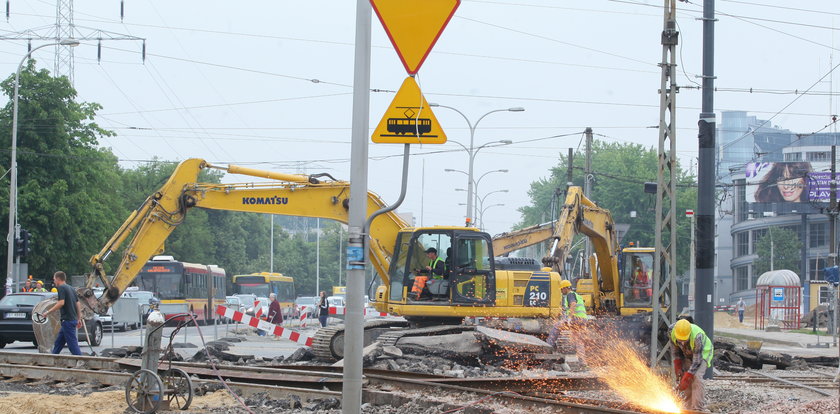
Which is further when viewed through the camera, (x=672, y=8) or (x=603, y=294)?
(x=603, y=294)

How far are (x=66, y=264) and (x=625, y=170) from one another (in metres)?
60.0

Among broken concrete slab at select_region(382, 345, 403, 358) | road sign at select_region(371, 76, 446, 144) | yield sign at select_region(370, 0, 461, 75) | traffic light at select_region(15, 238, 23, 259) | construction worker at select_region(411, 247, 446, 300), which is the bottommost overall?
broken concrete slab at select_region(382, 345, 403, 358)

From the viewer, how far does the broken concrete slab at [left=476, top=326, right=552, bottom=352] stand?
1767 centimetres

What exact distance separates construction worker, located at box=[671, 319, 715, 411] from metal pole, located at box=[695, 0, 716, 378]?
168 inches

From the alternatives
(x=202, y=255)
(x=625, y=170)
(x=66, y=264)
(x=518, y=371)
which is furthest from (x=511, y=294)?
(x=625, y=170)

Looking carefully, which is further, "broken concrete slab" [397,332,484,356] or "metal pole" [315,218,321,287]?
"metal pole" [315,218,321,287]

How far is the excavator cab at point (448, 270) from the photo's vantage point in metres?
18.8

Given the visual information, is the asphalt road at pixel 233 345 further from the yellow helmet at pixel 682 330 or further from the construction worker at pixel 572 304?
the yellow helmet at pixel 682 330

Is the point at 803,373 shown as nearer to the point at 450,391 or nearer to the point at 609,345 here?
the point at 609,345

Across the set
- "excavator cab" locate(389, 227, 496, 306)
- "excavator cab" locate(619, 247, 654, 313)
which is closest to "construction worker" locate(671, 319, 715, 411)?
"excavator cab" locate(389, 227, 496, 306)

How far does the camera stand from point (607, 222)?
85.8 feet

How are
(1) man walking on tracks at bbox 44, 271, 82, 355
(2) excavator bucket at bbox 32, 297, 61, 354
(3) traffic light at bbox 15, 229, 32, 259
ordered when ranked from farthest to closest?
(3) traffic light at bbox 15, 229, 32, 259 < (2) excavator bucket at bbox 32, 297, 61, 354 < (1) man walking on tracks at bbox 44, 271, 82, 355

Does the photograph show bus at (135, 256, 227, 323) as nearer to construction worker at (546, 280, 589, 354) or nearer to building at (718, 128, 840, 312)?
construction worker at (546, 280, 589, 354)

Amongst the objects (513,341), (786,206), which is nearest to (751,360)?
(513,341)
